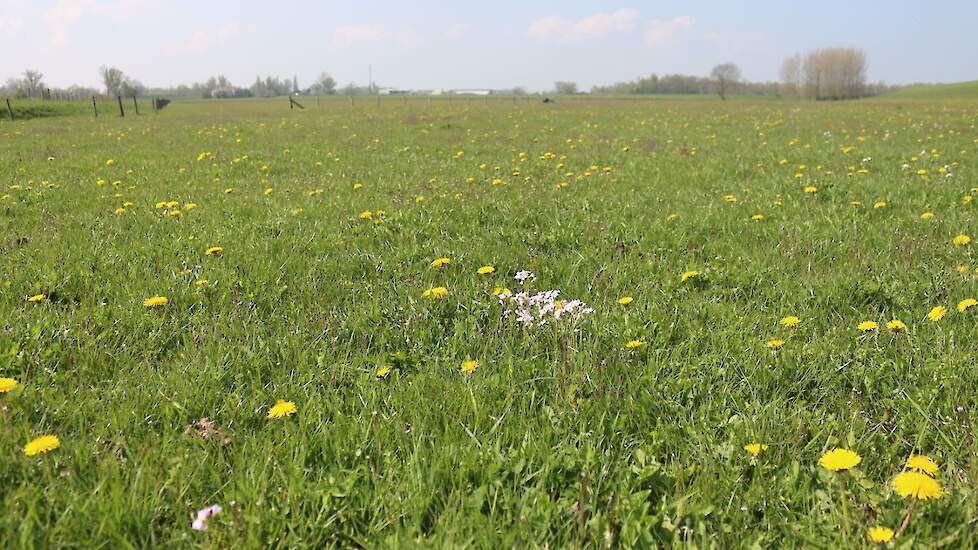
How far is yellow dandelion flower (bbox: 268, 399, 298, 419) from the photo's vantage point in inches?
82.0

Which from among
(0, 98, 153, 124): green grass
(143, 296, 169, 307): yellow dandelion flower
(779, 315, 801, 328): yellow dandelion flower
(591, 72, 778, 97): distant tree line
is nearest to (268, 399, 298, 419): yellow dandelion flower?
(143, 296, 169, 307): yellow dandelion flower

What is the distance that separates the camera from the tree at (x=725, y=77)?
375 ft

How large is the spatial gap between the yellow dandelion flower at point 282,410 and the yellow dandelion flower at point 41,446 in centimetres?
65

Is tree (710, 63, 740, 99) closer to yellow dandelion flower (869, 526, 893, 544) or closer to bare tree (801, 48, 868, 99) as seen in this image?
bare tree (801, 48, 868, 99)

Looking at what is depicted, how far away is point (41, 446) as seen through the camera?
1.76 m

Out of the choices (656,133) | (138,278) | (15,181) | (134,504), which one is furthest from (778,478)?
(656,133)

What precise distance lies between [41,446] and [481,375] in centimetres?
155

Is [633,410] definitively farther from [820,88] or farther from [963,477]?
[820,88]

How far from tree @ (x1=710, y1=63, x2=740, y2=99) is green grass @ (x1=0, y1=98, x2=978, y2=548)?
403 ft

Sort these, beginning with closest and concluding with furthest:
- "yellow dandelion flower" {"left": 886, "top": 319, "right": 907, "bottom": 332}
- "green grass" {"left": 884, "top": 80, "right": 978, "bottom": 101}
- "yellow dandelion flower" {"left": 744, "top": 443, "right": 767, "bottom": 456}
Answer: "yellow dandelion flower" {"left": 744, "top": 443, "right": 767, "bottom": 456} → "yellow dandelion flower" {"left": 886, "top": 319, "right": 907, "bottom": 332} → "green grass" {"left": 884, "top": 80, "right": 978, "bottom": 101}

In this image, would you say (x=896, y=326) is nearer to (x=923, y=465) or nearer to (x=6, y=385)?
(x=923, y=465)

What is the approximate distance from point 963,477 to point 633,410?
3.54 feet

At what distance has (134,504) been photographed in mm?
1647

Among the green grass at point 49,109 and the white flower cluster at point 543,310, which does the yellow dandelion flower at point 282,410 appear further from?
the green grass at point 49,109
